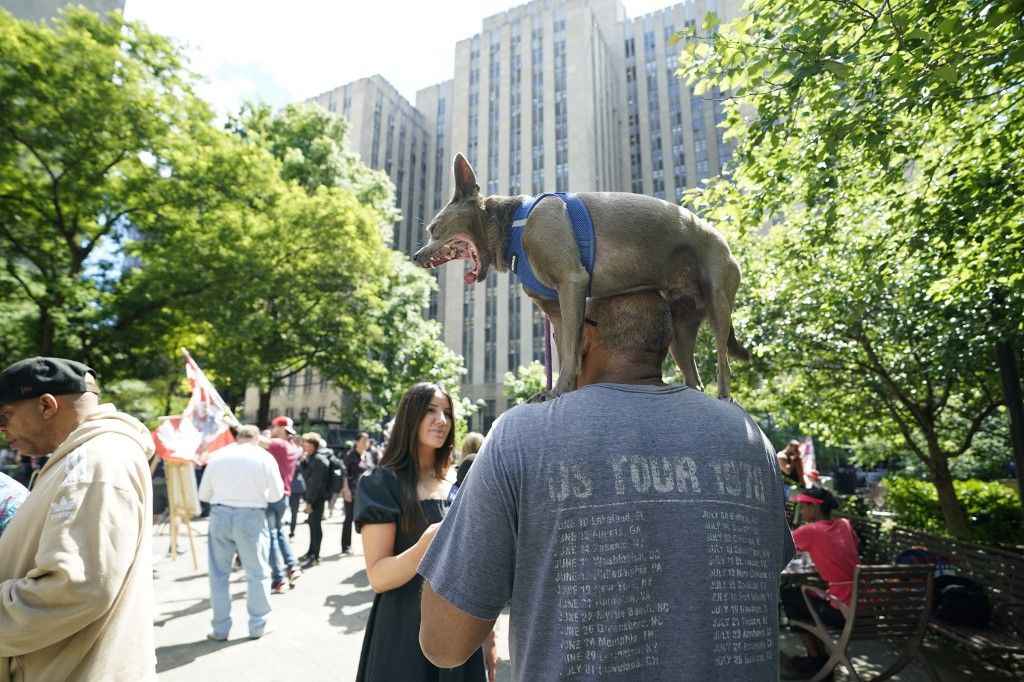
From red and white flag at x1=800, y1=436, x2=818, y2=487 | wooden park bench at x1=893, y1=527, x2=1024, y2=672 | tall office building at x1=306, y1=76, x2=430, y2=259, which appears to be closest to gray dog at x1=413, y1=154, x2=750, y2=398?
wooden park bench at x1=893, y1=527, x2=1024, y2=672

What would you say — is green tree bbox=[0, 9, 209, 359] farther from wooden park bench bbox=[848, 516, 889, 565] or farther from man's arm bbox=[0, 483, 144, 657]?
wooden park bench bbox=[848, 516, 889, 565]

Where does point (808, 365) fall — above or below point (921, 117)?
below

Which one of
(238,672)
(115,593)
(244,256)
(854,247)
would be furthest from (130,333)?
(854,247)

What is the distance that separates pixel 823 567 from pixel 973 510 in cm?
1131

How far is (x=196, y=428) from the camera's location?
9.59 metres

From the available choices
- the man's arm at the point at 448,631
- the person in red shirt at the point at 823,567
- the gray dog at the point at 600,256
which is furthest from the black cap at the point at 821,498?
the man's arm at the point at 448,631

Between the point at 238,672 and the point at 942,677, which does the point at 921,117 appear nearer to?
the point at 942,677

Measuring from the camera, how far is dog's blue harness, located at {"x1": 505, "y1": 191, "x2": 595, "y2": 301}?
1818 millimetres

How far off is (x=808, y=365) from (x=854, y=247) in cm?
463

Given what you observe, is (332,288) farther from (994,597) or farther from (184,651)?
(994,597)

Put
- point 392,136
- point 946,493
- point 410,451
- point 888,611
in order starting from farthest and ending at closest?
point 392,136 < point 946,493 < point 888,611 < point 410,451

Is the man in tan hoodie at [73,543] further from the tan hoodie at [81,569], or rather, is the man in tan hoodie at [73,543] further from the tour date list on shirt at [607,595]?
the tour date list on shirt at [607,595]

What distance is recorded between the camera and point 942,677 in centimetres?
574

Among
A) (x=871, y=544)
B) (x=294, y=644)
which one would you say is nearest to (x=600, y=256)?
(x=294, y=644)
